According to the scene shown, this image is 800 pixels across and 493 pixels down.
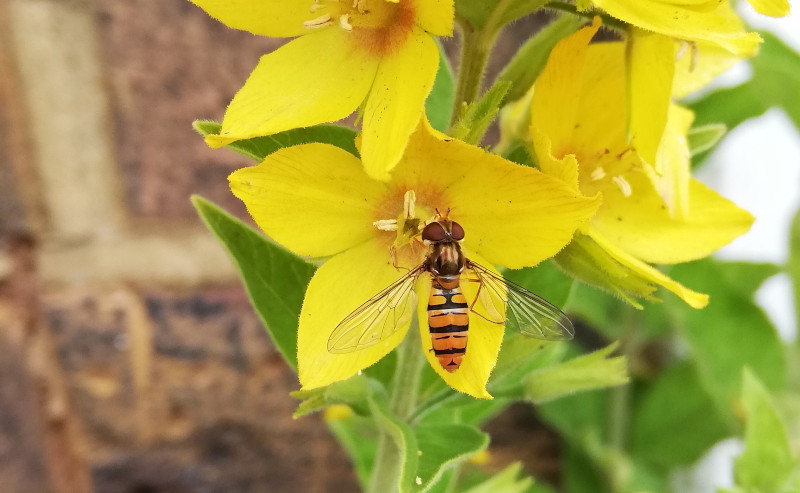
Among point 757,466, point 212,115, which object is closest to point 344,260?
point 757,466

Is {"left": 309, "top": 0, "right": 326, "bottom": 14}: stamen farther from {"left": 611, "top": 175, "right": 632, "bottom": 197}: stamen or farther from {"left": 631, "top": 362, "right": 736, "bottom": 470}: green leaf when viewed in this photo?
{"left": 631, "top": 362, "right": 736, "bottom": 470}: green leaf

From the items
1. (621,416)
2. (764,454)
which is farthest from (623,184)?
(621,416)

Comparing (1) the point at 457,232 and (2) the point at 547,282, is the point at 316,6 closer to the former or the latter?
(1) the point at 457,232

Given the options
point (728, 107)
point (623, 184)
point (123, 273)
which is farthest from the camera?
point (123, 273)

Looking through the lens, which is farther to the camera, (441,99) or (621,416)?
(621,416)

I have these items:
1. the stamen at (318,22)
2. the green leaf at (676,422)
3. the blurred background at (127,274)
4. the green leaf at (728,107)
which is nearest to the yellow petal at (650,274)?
the stamen at (318,22)

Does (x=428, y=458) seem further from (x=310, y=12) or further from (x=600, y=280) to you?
(x=310, y=12)

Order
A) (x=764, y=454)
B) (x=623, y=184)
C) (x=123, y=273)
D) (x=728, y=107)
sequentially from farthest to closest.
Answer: (x=123, y=273) < (x=728, y=107) < (x=764, y=454) < (x=623, y=184)

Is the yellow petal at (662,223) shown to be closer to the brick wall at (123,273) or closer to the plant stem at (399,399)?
the plant stem at (399,399)
